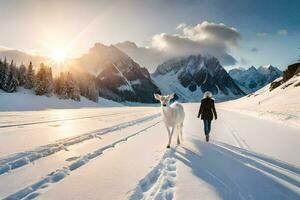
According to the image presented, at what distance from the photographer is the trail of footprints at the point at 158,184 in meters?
5.67

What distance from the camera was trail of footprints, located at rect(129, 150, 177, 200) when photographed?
567 centimetres

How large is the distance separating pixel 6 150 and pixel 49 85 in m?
84.2

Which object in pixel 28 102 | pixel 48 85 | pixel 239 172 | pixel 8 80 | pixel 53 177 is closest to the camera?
pixel 53 177

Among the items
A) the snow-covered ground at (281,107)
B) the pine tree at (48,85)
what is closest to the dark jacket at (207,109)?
the snow-covered ground at (281,107)

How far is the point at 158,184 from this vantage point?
6.43 meters

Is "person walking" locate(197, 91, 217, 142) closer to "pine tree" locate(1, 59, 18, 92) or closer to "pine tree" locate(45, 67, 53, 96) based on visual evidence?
"pine tree" locate(1, 59, 18, 92)

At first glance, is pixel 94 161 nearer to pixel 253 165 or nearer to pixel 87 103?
pixel 253 165

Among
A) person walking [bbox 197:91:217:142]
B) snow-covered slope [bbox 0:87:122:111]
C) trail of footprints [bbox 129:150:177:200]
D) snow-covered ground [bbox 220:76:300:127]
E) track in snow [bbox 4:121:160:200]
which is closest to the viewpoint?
track in snow [bbox 4:121:160:200]

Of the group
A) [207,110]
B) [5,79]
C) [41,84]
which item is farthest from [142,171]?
[41,84]

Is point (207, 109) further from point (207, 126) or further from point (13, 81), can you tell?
point (13, 81)

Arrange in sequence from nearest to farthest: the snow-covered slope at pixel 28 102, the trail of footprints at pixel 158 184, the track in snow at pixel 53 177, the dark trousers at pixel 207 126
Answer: the track in snow at pixel 53 177 → the trail of footprints at pixel 158 184 → the dark trousers at pixel 207 126 → the snow-covered slope at pixel 28 102

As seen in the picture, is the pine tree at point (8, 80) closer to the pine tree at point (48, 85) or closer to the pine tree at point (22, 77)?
the pine tree at point (22, 77)

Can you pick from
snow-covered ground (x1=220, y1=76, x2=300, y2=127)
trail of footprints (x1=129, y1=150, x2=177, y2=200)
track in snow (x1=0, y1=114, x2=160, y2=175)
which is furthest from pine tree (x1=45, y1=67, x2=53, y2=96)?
trail of footprints (x1=129, y1=150, x2=177, y2=200)

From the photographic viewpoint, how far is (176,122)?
12797 millimetres
